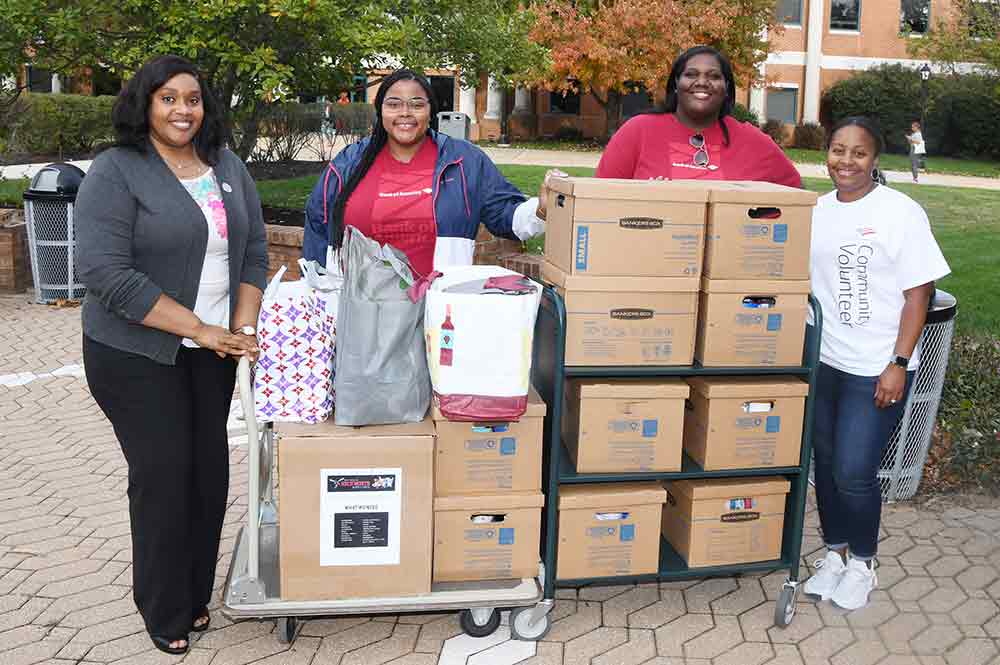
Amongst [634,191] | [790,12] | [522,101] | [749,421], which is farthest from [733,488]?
[790,12]

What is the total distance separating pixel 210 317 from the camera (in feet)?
11.7

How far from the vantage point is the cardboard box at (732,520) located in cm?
396

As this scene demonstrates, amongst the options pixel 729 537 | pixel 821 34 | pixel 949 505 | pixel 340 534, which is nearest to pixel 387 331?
pixel 340 534

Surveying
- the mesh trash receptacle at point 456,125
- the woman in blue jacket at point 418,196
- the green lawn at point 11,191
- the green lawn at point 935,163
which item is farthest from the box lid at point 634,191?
the green lawn at point 935,163

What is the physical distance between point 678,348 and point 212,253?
173 cm

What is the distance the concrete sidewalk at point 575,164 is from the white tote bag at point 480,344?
15.7m

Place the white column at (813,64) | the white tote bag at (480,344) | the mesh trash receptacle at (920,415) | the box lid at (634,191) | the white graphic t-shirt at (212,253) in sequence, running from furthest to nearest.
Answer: the white column at (813,64), the mesh trash receptacle at (920,415), the box lid at (634,191), the white graphic t-shirt at (212,253), the white tote bag at (480,344)

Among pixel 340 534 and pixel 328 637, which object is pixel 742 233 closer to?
pixel 340 534

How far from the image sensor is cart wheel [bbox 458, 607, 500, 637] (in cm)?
383

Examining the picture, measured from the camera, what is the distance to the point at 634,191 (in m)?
3.61

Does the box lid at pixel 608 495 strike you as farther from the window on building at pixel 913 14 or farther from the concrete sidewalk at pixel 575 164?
the window on building at pixel 913 14

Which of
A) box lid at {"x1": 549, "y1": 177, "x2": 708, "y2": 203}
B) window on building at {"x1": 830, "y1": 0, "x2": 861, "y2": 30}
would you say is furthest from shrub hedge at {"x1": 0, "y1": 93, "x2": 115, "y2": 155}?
window on building at {"x1": 830, "y1": 0, "x2": 861, "y2": 30}

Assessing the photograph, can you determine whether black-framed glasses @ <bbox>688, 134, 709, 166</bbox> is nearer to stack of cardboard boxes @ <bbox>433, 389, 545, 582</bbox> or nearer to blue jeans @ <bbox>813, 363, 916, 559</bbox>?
blue jeans @ <bbox>813, 363, 916, 559</bbox>

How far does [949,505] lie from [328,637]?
3.38m
